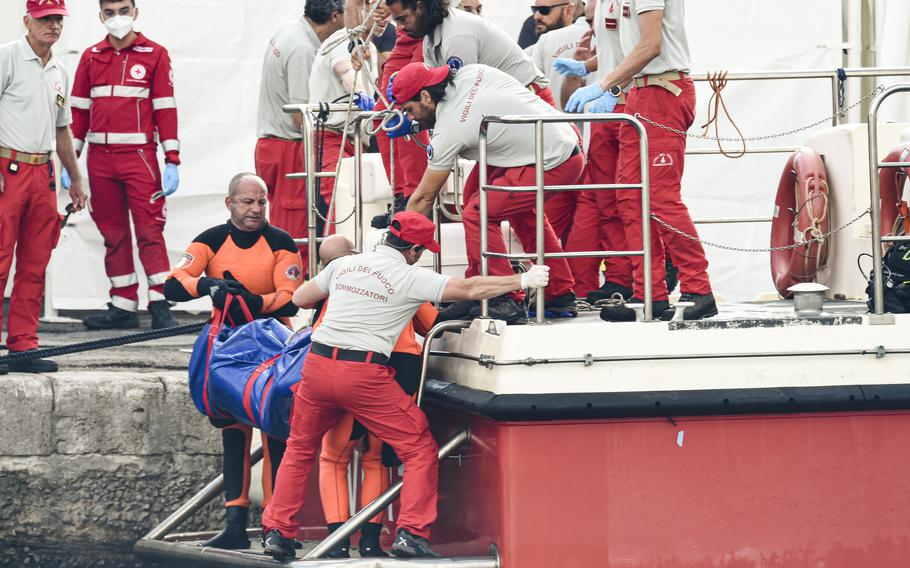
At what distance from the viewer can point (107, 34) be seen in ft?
30.9

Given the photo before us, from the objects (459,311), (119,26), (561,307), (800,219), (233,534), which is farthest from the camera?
(119,26)

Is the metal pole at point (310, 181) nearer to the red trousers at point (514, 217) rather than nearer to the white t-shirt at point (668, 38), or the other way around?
the red trousers at point (514, 217)

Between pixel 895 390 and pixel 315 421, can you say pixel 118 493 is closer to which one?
pixel 315 421

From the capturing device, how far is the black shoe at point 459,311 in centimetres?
650

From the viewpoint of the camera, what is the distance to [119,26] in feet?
30.4

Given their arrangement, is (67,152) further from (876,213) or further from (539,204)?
(876,213)

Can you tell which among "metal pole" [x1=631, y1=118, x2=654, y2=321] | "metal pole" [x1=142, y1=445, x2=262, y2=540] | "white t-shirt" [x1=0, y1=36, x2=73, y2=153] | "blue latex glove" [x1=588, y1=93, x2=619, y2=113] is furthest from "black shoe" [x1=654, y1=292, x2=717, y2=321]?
"white t-shirt" [x1=0, y1=36, x2=73, y2=153]

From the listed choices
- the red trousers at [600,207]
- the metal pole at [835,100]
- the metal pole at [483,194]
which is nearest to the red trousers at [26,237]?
the red trousers at [600,207]

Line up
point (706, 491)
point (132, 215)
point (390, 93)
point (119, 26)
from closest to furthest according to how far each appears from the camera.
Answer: point (706, 491) → point (390, 93) → point (119, 26) → point (132, 215)

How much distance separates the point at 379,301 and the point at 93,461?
240 cm

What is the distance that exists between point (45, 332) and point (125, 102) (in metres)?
1.44

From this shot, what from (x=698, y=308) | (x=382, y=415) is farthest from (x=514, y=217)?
(x=382, y=415)

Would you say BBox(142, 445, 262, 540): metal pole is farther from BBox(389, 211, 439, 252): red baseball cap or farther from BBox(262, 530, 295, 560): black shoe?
BBox(389, 211, 439, 252): red baseball cap

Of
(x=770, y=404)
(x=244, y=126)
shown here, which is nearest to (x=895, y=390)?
(x=770, y=404)
